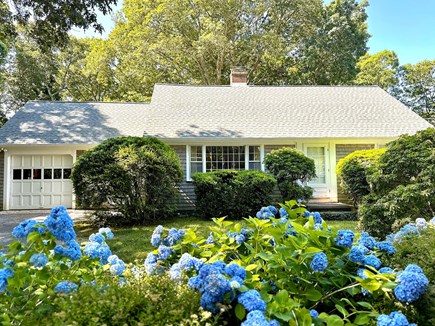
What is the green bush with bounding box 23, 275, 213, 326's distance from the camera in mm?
1471

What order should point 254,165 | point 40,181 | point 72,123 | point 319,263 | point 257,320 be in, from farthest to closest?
point 72,123 < point 40,181 < point 254,165 < point 319,263 < point 257,320

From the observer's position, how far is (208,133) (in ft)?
38.6

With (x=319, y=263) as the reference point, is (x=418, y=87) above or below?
above

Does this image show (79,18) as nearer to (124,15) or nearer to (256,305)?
(256,305)

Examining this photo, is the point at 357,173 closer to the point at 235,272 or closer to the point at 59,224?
the point at 235,272

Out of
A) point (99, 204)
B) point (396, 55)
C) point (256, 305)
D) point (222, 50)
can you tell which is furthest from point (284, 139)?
point (396, 55)

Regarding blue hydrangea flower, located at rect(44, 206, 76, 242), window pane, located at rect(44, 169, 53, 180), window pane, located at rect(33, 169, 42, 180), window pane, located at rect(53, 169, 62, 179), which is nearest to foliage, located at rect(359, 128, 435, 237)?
blue hydrangea flower, located at rect(44, 206, 76, 242)

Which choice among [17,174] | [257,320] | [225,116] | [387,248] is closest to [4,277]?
[257,320]

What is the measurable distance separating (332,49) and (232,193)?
19.8m

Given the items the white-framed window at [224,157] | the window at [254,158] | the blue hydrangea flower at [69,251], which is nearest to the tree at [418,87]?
the window at [254,158]

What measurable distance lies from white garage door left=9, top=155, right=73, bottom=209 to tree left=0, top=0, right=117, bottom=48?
5.01m

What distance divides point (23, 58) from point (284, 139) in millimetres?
22520

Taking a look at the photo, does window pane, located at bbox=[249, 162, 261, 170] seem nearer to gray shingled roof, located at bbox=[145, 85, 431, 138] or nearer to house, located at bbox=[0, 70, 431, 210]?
house, located at bbox=[0, 70, 431, 210]

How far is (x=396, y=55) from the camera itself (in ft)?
81.9
